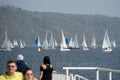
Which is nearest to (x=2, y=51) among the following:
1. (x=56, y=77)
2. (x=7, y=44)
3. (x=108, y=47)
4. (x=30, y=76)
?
(x=7, y=44)

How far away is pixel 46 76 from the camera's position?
37.3ft

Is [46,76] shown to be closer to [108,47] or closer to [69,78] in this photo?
[69,78]

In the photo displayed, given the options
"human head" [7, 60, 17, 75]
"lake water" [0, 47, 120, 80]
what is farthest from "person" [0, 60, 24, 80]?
"lake water" [0, 47, 120, 80]

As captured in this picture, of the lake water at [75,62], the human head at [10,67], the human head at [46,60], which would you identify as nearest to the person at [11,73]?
the human head at [10,67]

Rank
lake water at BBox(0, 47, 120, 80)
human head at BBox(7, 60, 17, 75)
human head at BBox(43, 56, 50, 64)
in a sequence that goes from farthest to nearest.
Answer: lake water at BBox(0, 47, 120, 80), human head at BBox(43, 56, 50, 64), human head at BBox(7, 60, 17, 75)

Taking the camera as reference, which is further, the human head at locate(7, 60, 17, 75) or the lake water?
the lake water

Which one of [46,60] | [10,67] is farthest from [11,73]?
[46,60]

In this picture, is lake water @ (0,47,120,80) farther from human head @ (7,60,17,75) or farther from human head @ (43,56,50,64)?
human head @ (7,60,17,75)

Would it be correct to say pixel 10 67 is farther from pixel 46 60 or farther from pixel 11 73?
pixel 46 60

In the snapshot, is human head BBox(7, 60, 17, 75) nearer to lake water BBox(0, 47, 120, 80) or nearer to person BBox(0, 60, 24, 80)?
person BBox(0, 60, 24, 80)

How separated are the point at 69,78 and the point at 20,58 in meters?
3.24

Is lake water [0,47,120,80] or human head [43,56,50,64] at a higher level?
human head [43,56,50,64]

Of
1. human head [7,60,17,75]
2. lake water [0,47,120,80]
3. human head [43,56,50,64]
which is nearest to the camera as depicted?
human head [7,60,17,75]

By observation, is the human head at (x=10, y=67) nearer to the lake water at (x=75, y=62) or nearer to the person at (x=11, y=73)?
the person at (x=11, y=73)
